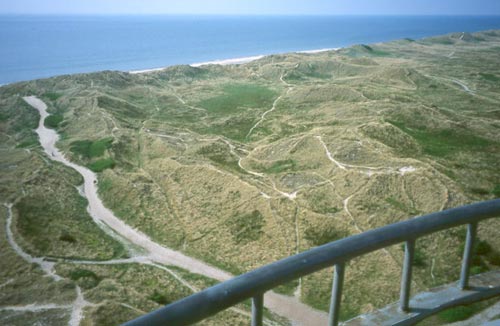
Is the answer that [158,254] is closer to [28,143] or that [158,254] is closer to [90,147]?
[90,147]

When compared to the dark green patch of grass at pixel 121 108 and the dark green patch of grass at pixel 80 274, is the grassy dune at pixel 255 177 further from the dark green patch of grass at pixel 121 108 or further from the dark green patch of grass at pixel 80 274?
the dark green patch of grass at pixel 121 108

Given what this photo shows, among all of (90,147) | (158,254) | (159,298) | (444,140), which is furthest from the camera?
(90,147)

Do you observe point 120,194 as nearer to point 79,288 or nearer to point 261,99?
point 79,288

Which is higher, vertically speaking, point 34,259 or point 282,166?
point 282,166

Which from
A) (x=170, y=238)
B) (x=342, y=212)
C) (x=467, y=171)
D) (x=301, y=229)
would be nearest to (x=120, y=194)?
(x=170, y=238)

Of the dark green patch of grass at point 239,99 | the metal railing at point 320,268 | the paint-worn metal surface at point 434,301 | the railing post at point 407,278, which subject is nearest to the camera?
the metal railing at point 320,268

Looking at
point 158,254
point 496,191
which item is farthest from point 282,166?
point 496,191

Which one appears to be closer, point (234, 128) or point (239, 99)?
point (234, 128)

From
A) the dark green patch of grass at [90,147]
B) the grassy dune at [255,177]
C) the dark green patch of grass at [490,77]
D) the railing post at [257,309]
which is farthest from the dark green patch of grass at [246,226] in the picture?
the dark green patch of grass at [490,77]
